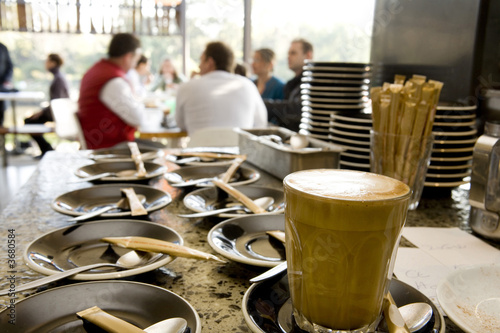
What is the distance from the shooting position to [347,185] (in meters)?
0.54

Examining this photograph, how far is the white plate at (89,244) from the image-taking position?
0.70 metres

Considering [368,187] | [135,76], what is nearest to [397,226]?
[368,187]

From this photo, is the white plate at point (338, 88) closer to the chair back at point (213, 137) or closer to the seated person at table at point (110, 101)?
the chair back at point (213, 137)

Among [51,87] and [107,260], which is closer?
[107,260]

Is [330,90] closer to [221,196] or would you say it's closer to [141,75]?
[221,196]

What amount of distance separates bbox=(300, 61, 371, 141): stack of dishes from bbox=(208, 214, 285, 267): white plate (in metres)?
0.90

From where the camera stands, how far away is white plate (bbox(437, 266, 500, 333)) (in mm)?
589

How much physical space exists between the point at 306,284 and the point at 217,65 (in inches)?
122

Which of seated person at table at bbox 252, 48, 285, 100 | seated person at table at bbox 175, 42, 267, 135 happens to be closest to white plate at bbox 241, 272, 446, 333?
seated person at table at bbox 175, 42, 267, 135

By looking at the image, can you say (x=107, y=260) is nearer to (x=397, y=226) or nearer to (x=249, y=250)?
(x=249, y=250)

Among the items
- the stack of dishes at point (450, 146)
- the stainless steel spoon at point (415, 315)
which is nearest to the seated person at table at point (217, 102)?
the stack of dishes at point (450, 146)

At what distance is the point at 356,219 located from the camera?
1.62ft

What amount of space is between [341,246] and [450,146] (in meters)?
0.92

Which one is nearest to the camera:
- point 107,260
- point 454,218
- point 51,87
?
point 107,260
